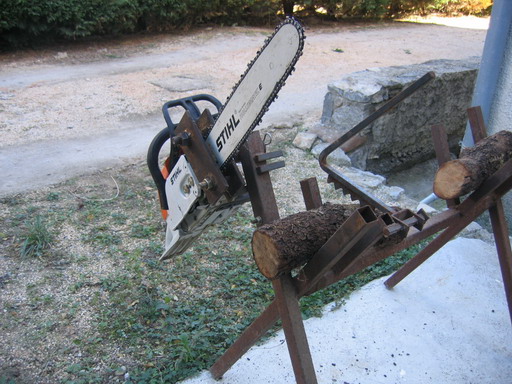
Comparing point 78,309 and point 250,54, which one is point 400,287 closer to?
point 78,309

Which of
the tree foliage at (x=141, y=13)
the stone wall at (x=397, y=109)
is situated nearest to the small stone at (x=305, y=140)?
the stone wall at (x=397, y=109)

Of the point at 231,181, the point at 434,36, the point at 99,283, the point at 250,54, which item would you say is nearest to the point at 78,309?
the point at 99,283

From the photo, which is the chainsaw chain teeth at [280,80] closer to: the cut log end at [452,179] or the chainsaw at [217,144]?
the chainsaw at [217,144]

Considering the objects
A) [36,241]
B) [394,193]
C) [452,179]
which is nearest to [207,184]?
[452,179]

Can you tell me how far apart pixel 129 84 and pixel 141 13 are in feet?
9.51

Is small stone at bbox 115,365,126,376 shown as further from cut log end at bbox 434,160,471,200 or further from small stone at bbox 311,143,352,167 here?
small stone at bbox 311,143,352,167

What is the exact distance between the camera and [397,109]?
530 centimetres

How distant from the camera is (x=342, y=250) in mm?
1565

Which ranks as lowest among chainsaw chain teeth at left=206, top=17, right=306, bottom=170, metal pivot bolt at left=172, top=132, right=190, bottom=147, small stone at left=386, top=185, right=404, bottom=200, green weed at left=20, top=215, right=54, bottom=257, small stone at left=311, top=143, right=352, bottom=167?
small stone at left=386, top=185, right=404, bottom=200

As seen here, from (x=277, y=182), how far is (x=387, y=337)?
197 centimetres

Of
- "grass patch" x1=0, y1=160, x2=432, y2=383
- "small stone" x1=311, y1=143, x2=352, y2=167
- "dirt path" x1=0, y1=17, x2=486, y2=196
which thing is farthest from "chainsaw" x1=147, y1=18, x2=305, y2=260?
"small stone" x1=311, y1=143, x2=352, y2=167

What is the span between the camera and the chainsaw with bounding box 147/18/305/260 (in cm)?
165

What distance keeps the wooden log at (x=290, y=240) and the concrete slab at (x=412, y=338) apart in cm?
97

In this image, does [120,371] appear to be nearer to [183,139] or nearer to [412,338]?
[183,139]
